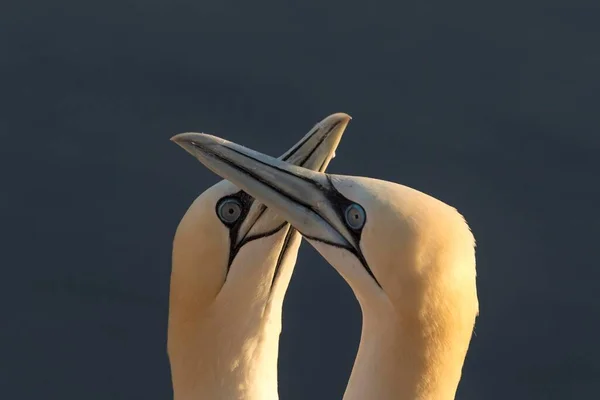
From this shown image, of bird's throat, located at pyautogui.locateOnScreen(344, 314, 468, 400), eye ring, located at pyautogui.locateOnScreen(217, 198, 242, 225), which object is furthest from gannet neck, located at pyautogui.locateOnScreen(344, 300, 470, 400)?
eye ring, located at pyautogui.locateOnScreen(217, 198, 242, 225)

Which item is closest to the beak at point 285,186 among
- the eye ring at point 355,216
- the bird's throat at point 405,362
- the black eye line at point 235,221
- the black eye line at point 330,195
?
the black eye line at point 330,195

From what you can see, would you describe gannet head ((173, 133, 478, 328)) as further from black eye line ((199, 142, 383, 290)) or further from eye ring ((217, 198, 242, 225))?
eye ring ((217, 198, 242, 225))

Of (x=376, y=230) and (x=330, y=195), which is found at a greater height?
(x=330, y=195)

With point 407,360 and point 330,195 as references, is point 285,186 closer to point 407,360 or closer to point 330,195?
point 330,195

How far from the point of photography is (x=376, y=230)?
599cm

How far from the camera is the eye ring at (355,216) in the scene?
608cm

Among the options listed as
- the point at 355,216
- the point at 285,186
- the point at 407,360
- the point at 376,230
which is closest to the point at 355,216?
the point at 355,216

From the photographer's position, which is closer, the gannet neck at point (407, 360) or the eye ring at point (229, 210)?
the gannet neck at point (407, 360)

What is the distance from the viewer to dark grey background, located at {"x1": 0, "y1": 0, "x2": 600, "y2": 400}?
1023 cm

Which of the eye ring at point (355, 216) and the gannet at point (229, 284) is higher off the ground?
the eye ring at point (355, 216)

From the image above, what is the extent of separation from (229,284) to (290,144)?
4459 millimetres

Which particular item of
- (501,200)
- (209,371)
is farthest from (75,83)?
(209,371)

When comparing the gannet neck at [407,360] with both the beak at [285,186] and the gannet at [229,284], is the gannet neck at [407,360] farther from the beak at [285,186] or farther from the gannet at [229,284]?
the gannet at [229,284]

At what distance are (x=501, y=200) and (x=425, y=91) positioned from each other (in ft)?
4.10
